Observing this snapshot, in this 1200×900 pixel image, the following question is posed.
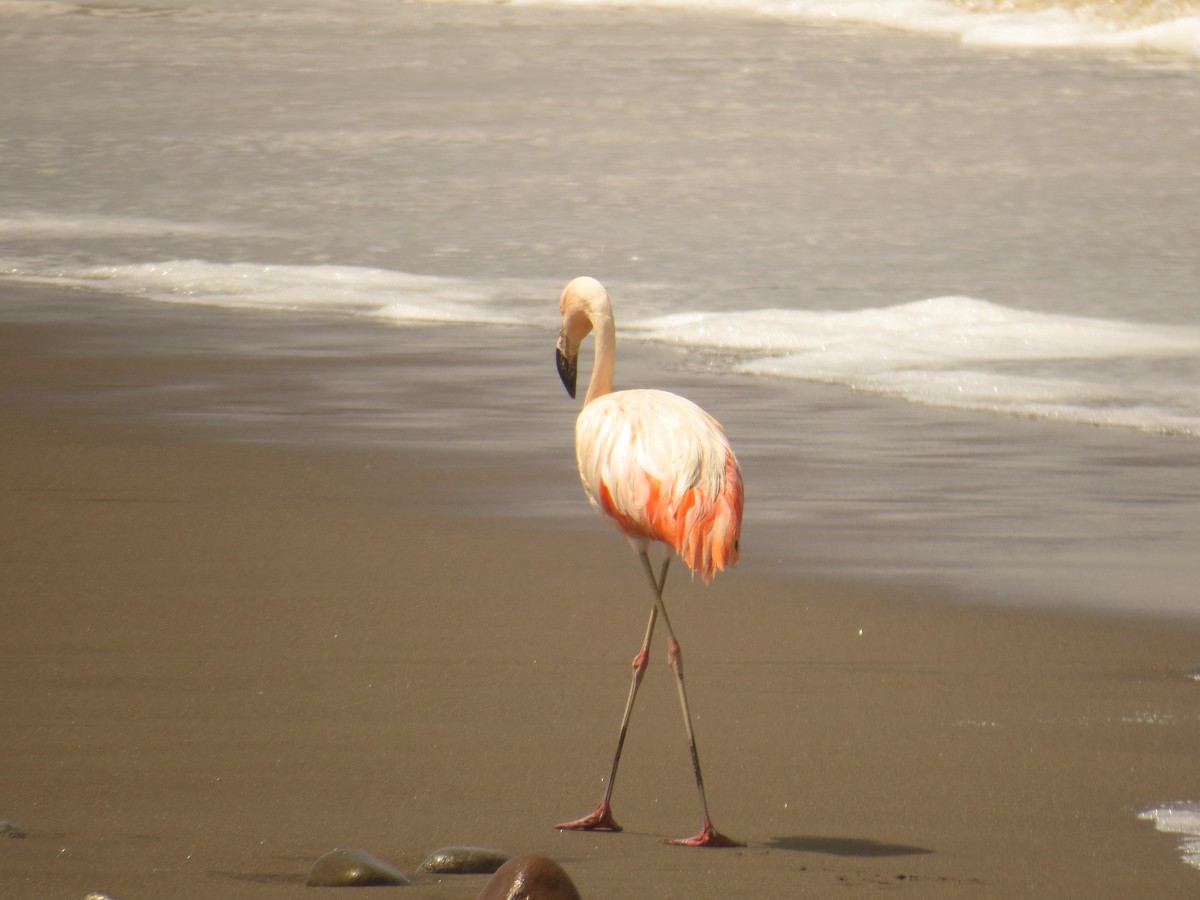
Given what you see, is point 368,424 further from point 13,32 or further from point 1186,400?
point 13,32

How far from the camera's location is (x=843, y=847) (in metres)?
4.36

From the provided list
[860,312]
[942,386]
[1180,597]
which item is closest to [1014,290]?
[860,312]

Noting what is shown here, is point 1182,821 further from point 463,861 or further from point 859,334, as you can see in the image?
point 859,334

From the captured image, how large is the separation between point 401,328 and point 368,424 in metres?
2.84

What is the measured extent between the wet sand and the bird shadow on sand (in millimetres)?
10

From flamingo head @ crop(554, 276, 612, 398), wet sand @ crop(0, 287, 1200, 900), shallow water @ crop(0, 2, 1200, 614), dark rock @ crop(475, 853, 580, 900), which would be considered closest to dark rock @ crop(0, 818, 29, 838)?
wet sand @ crop(0, 287, 1200, 900)

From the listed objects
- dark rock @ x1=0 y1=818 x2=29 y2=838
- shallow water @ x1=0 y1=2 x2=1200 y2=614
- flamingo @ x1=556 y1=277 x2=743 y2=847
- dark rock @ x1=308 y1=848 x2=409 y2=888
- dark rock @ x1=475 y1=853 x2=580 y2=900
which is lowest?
shallow water @ x1=0 y1=2 x2=1200 y2=614

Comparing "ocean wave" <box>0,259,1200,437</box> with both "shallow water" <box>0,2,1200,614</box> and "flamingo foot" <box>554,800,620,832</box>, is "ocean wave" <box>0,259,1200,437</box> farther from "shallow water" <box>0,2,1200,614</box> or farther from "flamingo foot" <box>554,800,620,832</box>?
"flamingo foot" <box>554,800,620,832</box>

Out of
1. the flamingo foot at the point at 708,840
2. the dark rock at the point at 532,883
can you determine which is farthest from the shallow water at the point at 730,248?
the dark rock at the point at 532,883

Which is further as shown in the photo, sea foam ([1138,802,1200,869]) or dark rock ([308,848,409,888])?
sea foam ([1138,802,1200,869])

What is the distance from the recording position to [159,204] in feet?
56.0

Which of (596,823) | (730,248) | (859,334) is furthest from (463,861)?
(730,248)

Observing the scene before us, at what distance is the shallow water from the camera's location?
26.1 feet

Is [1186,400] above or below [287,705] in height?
below
